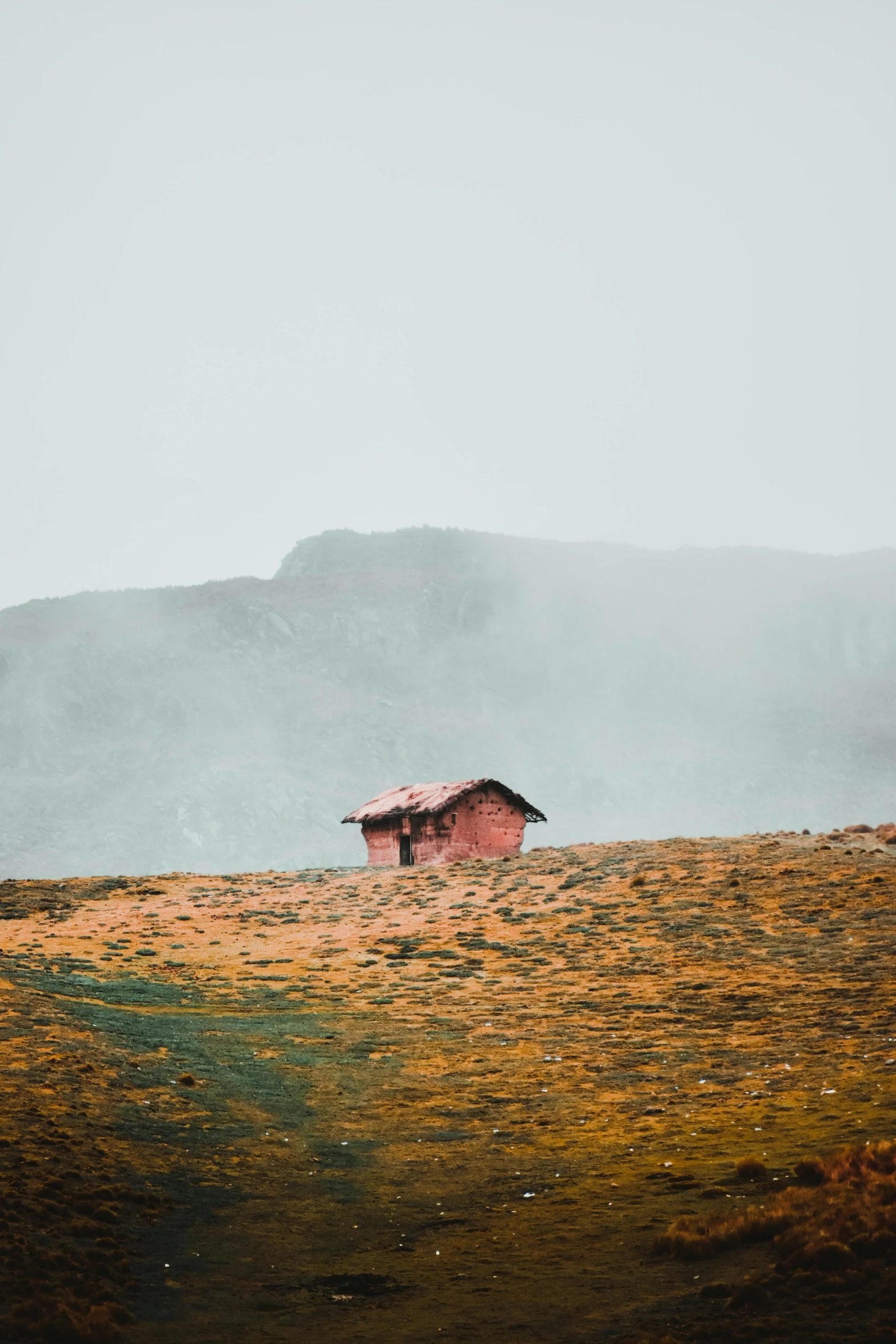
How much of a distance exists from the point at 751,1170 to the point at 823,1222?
129 inches

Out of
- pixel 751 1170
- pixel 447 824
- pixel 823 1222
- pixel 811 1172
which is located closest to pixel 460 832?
pixel 447 824

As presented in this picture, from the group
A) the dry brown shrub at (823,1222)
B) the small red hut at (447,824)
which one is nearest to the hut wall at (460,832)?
the small red hut at (447,824)

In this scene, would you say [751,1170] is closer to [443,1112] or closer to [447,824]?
[443,1112]

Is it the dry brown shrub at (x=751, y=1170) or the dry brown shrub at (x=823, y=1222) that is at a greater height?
the dry brown shrub at (x=823, y=1222)

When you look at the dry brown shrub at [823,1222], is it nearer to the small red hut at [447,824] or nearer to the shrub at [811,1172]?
the shrub at [811,1172]

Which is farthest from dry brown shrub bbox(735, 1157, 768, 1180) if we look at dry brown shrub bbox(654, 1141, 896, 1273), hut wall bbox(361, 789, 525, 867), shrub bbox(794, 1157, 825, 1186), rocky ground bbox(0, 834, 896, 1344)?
hut wall bbox(361, 789, 525, 867)

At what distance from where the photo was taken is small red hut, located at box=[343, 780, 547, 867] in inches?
2340

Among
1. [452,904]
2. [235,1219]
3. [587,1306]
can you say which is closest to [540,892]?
[452,904]

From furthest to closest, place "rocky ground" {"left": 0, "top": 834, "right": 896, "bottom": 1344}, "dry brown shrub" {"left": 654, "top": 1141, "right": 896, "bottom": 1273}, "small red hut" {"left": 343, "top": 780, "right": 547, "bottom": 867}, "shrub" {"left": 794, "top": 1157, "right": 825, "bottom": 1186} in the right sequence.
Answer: "small red hut" {"left": 343, "top": 780, "right": 547, "bottom": 867} < "shrub" {"left": 794, "top": 1157, "right": 825, "bottom": 1186} < "rocky ground" {"left": 0, "top": 834, "right": 896, "bottom": 1344} < "dry brown shrub" {"left": 654, "top": 1141, "right": 896, "bottom": 1273}

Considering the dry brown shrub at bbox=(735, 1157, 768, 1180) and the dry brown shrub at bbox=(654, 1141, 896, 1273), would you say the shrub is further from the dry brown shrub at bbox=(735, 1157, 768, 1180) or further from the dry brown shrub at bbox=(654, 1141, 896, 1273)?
the dry brown shrub at bbox=(735, 1157, 768, 1180)

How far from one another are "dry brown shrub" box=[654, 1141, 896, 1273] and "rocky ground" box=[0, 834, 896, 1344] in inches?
7.9

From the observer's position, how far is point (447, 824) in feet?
195

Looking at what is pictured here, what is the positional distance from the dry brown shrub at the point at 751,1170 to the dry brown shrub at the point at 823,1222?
3.08ft

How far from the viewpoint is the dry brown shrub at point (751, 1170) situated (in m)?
15.8
